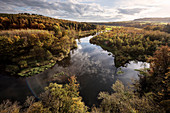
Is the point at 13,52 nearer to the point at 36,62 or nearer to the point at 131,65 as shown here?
the point at 36,62

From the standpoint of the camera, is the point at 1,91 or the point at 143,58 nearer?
the point at 1,91

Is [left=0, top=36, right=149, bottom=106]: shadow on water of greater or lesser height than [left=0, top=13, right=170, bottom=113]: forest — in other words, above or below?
below

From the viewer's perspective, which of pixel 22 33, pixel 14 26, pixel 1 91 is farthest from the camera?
pixel 14 26

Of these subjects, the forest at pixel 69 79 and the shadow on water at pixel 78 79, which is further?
the shadow on water at pixel 78 79

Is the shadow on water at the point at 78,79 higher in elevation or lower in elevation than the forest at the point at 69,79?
lower

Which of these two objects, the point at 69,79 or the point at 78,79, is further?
Answer: the point at 78,79

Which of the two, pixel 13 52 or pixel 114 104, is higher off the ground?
pixel 13 52

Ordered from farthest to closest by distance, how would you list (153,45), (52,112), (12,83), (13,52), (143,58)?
(153,45), (143,58), (13,52), (12,83), (52,112)

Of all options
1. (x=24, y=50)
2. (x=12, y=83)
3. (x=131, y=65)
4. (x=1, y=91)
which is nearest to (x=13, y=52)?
(x=24, y=50)

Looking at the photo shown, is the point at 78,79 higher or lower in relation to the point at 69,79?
lower

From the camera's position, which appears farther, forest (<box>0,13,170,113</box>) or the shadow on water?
the shadow on water

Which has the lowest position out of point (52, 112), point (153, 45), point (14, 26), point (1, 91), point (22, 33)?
point (1, 91)
